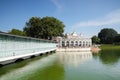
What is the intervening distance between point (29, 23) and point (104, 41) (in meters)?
70.9

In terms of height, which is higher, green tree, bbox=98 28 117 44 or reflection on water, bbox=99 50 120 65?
green tree, bbox=98 28 117 44

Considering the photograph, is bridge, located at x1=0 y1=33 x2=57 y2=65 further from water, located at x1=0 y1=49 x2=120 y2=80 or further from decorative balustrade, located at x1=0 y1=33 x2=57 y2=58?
water, located at x1=0 y1=49 x2=120 y2=80

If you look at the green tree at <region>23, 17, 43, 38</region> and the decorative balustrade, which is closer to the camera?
the decorative balustrade

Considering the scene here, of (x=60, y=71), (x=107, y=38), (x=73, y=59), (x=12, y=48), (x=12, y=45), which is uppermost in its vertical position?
(x=107, y=38)

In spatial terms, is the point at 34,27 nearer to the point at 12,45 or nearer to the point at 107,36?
the point at 12,45

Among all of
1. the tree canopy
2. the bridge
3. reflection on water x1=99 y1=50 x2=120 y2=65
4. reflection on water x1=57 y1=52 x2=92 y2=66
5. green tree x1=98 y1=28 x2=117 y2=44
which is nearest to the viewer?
the bridge

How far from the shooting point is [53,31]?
68875 mm

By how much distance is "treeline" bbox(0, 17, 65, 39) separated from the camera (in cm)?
6894

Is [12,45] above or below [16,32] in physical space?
below

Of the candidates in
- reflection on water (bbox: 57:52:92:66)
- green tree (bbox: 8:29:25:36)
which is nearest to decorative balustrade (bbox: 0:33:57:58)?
reflection on water (bbox: 57:52:92:66)

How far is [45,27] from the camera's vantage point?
227 feet

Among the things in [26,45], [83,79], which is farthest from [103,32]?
[83,79]

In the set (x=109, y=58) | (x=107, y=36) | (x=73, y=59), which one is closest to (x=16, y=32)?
(x=73, y=59)

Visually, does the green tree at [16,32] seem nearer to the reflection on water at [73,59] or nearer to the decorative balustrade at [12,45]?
the reflection on water at [73,59]
